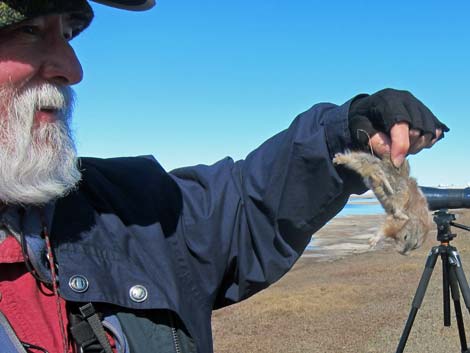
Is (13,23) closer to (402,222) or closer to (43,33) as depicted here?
(43,33)

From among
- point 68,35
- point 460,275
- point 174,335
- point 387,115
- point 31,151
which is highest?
point 68,35

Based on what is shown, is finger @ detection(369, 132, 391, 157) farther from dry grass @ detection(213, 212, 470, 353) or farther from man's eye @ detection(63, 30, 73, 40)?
dry grass @ detection(213, 212, 470, 353)

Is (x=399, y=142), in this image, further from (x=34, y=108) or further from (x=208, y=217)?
(x=34, y=108)

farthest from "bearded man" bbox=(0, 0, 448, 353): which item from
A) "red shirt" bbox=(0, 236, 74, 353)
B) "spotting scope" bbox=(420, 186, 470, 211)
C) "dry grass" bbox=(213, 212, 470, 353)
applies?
"dry grass" bbox=(213, 212, 470, 353)

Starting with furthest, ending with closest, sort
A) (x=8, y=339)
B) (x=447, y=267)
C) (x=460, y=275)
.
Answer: (x=447, y=267) → (x=460, y=275) → (x=8, y=339)

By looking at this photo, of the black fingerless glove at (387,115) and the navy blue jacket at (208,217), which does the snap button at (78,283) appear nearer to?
the navy blue jacket at (208,217)

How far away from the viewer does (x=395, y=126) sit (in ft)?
5.12

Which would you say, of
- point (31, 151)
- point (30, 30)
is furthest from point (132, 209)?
point (30, 30)

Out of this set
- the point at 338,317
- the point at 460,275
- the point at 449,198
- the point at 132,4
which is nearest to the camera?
the point at 132,4

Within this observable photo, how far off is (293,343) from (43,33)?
5.39 m

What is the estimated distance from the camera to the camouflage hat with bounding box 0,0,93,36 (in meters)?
1.49

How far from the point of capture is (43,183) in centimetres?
165

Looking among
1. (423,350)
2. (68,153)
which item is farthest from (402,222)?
(423,350)

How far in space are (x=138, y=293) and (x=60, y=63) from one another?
742 millimetres
